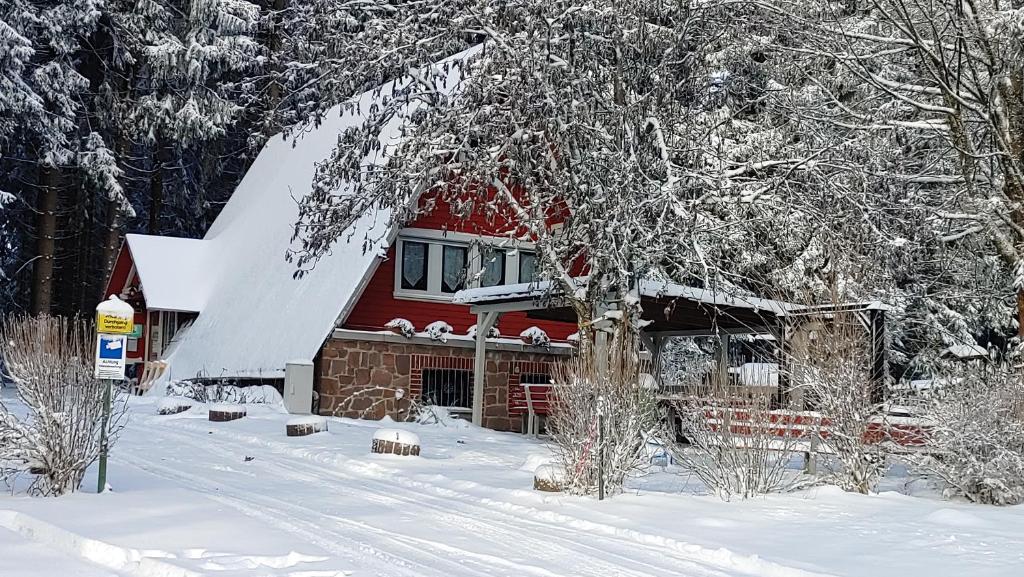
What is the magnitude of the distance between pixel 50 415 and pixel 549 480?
5082 millimetres

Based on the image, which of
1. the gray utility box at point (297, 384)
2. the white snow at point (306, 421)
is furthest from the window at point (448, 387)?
the white snow at point (306, 421)

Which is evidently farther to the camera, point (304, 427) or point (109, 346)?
point (304, 427)

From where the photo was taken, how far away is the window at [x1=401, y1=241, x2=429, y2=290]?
75.7 feet

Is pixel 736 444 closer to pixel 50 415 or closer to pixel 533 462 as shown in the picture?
pixel 533 462

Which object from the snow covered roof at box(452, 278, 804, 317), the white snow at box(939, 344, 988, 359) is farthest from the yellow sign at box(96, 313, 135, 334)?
the white snow at box(939, 344, 988, 359)

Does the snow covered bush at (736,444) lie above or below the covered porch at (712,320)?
below

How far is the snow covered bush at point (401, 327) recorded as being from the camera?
22.4m

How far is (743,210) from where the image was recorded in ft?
51.6

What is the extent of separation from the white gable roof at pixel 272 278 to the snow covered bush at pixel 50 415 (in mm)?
8119

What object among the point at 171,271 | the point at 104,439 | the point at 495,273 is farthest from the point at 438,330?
the point at 104,439

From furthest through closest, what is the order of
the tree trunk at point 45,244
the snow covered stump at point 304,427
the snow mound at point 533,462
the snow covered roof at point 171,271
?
1. the tree trunk at point 45,244
2. the snow covered roof at point 171,271
3. the snow covered stump at point 304,427
4. the snow mound at point 533,462

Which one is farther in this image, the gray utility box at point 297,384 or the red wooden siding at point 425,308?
the red wooden siding at point 425,308

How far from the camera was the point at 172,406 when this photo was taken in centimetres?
2083

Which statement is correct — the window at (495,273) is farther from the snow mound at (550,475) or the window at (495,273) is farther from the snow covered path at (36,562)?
the snow covered path at (36,562)
